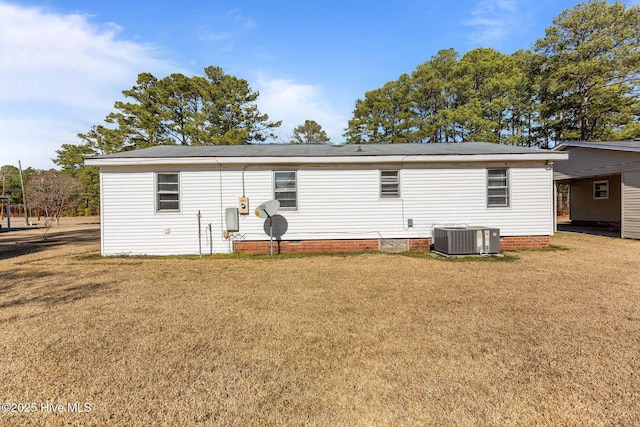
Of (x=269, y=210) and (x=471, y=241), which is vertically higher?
(x=269, y=210)

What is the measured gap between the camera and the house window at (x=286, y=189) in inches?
367

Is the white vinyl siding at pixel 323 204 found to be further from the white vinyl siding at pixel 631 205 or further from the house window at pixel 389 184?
the white vinyl siding at pixel 631 205

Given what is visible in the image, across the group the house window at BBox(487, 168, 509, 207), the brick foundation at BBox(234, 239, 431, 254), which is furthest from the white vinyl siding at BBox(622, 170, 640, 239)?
the brick foundation at BBox(234, 239, 431, 254)

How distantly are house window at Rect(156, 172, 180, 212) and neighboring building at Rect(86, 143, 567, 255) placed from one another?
0.03 m

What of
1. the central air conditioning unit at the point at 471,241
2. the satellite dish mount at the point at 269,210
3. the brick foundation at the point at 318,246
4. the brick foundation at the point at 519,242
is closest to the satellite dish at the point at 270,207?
the satellite dish mount at the point at 269,210

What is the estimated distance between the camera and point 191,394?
2.38 m

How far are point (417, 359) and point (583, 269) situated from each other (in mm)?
6502

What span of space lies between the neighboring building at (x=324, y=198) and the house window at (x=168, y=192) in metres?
0.03

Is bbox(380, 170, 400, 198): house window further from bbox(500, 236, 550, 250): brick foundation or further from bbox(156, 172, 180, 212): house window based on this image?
bbox(156, 172, 180, 212): house window

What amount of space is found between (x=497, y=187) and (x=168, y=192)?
35.9ft

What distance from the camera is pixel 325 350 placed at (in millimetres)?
3092

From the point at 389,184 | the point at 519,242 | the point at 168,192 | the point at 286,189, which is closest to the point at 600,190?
the point at 519,242

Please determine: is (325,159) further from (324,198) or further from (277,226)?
(277,226)

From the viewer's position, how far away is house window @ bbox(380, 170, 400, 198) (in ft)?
30.9
